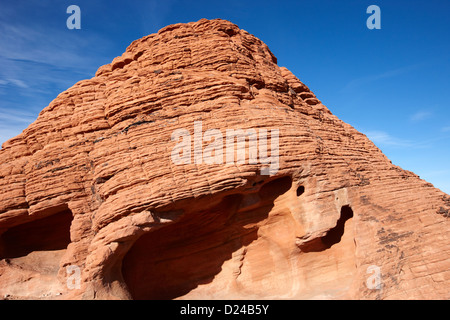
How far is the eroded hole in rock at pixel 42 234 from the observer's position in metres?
14.3

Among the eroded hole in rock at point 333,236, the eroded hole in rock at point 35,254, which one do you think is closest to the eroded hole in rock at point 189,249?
the eroded hole in rock at point 333,236

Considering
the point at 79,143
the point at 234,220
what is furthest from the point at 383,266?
the point at 79,143

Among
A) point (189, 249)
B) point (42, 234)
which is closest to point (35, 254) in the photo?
point (42, 234)

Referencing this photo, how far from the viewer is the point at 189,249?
1295cm

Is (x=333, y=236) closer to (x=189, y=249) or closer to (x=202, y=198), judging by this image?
(x=202, y=198)

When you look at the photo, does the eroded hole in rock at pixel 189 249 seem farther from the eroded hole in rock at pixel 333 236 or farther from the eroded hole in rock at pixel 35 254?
the eroded hole in rock at pixel 35 254

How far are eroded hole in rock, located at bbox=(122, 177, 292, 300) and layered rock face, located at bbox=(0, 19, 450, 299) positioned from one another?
51mm

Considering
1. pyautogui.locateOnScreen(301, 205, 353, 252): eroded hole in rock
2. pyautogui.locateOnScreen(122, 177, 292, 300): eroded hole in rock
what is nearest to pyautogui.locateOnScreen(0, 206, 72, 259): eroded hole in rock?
pyautogui.locateOnScreen(122, 177, 292, 300): eroded hole in rock

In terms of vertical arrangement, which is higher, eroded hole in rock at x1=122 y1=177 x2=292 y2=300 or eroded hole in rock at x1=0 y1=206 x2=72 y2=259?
eroded hole in rock at x1=0 y1=206 x2=72 y2=259

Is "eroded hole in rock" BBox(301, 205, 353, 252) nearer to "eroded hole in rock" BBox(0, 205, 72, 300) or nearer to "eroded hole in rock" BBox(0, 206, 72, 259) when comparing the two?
"eroded hole in rock" BBox(0, 205, 72, 300)

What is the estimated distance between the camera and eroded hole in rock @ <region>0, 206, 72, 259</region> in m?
14.3

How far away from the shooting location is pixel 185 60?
14164 mm

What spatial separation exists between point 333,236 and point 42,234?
12498 mm

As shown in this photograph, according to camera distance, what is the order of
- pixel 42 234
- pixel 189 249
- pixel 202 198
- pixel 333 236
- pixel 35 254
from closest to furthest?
pixel 202 198 → pixel 333 236 → pixel 189 249 → pixel 35 254 → pixel 42 234
